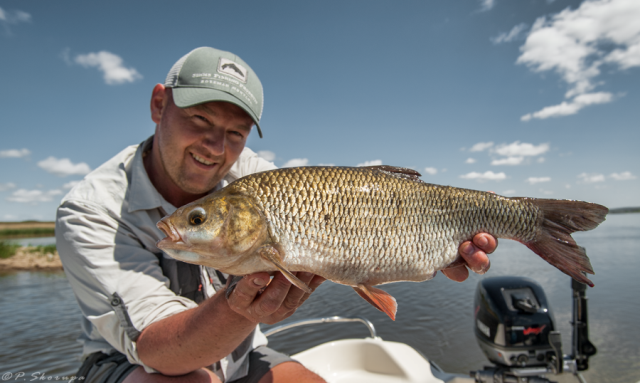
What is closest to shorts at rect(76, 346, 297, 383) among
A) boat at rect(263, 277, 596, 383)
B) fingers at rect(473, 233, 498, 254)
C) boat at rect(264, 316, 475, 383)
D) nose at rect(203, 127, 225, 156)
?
boat at rect(263, 277, 596, 383)

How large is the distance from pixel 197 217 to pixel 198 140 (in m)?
1.09

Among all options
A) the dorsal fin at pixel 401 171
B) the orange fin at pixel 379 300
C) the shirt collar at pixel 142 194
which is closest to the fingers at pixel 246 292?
the orange fin at pixel 379 300

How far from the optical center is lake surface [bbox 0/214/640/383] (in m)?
7.85

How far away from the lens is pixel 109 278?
2346mm

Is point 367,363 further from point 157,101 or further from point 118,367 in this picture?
point 157,101

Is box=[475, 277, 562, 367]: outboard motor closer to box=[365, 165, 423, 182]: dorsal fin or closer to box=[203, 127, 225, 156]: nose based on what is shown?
box=[365, 165, 423, 182]: dorsal fin

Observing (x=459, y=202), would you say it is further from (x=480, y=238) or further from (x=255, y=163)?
(x=255, y=163)

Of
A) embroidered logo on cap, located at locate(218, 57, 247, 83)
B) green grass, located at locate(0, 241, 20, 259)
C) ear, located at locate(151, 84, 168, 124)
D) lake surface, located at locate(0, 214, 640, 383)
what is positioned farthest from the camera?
green grass, located at locate(0, 241, 20, 259)

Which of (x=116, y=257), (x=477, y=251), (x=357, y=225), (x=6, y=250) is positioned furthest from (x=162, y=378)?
(x=6, y=250)

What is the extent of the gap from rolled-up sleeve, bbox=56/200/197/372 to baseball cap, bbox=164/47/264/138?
1.09 m

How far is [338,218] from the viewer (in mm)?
1928

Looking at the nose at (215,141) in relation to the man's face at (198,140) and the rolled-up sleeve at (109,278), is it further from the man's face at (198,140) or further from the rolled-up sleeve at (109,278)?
the rolled-up sleeve at (109,278)

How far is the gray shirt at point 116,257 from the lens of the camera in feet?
7.62

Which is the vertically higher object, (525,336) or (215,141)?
(215,141)
